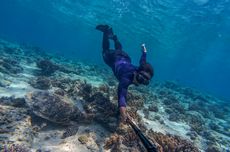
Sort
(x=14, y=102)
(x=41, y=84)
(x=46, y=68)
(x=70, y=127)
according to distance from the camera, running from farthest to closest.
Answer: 1. (x=46, y=68)
2. (x=41, y=84)
3. (x=14, y=102)
4. (x=70, y=127)

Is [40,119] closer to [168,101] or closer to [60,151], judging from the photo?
[60,151]

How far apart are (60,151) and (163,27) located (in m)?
38.8

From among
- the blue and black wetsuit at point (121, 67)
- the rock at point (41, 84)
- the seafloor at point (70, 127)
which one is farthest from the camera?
the rock at point (41, 84)

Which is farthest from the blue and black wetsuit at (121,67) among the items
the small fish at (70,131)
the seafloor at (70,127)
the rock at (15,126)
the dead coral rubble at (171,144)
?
the rock at (15,126)

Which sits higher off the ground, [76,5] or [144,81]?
[76,5]

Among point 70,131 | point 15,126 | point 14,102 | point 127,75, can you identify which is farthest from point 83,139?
point 14,102

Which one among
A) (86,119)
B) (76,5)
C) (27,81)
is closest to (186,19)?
(76,5)

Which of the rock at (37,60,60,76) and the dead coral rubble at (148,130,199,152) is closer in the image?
the dead coral rubble at (148,130,199,152)

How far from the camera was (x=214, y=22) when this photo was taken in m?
34.1

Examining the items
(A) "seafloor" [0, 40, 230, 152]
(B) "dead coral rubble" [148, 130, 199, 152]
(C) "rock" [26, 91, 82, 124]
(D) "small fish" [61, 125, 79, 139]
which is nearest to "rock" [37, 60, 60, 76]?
(A) "seafloor" [0, 40, 230, 152]

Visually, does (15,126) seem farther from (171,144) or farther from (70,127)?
(171,144)

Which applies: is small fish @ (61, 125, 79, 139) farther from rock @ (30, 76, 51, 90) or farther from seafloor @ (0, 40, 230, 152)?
rock @ (30, 76, 51, 90)

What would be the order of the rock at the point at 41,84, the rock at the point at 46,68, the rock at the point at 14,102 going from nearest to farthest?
the rock at the point at 14,102, the rock at the point at 41,84, the rock at the point at 46,68

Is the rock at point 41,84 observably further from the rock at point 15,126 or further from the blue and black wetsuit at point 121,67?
the rock at point 15,126
